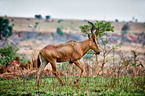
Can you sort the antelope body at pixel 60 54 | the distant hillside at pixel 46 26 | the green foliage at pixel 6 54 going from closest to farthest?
the antelope body at pixel 60 54 < the green foliage at pixel 6 54 < the distant hillside at pixel 46 26

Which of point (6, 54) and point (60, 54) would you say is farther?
point (6, 54)

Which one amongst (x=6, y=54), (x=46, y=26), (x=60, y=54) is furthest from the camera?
(x=46, y=26)

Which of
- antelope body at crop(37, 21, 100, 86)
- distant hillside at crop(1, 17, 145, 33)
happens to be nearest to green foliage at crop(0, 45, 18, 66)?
antelope body at crop(37, 21, 100, 86)

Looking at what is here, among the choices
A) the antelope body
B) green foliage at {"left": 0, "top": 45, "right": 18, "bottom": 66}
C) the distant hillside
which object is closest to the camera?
the antelope body

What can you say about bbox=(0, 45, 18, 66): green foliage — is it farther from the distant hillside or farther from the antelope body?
the distant hillside

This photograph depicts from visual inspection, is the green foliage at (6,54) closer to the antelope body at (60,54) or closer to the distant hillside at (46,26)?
the antelope body at (60,54)

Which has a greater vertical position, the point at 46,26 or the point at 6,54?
the point at 46,26

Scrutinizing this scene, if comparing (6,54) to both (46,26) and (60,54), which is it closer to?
(60,54)

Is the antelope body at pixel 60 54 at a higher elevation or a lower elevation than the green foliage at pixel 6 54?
higher

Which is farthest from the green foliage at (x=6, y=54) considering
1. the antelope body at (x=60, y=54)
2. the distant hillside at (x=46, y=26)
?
the distant hillside at (x=46, y=26)

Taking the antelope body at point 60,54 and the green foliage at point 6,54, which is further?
the green foliage at point 6,54

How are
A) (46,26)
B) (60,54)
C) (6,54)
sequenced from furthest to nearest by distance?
(46,26) < (6,54) < (60,54)

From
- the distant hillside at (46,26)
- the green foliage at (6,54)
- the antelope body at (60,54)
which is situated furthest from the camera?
the distant hillside at (46,26)

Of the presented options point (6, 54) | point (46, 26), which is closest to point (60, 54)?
point (6, 54)
